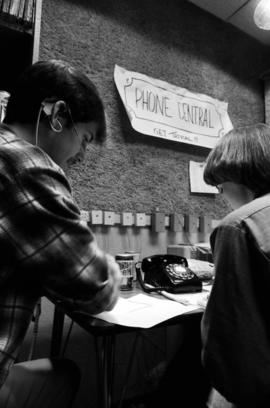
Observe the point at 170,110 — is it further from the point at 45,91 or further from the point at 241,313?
the point at 241,313

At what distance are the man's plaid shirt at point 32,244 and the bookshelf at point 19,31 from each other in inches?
25.1

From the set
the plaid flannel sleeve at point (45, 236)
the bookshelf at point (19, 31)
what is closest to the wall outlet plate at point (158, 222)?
the bookshelf at point (19, 31)

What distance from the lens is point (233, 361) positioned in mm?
569

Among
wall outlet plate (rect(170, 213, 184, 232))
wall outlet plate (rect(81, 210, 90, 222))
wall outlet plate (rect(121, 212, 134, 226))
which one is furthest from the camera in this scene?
wall outlet plate (rect(170, 213, 184, 232))

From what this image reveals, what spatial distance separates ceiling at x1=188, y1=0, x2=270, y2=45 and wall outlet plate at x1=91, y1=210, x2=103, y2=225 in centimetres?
147

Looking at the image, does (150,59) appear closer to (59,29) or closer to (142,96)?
(142,96)

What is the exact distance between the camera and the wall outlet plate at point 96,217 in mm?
1380

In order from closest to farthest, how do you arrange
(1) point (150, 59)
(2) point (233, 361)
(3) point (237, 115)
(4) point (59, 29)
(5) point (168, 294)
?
(2) point (233, 361), (5) point (168, 294), (4) point (59, 29), (1) point (150, 59), (3) point (237, 115)

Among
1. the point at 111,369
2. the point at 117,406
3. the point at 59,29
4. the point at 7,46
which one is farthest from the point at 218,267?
the point at 59,29

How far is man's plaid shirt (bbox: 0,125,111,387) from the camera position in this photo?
19.9 inches

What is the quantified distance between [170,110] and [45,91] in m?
1.10

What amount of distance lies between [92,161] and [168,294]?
74 cm

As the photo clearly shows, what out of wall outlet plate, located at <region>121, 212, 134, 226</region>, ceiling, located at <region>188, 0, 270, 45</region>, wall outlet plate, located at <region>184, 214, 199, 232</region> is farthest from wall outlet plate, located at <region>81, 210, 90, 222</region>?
ceiling, located at <region>188, 0, 270, 45</region>

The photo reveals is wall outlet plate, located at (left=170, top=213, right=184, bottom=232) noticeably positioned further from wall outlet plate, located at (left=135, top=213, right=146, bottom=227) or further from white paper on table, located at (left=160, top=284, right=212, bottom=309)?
white paper on table, located at (left=160, top=284, right=212, bottom=309)
